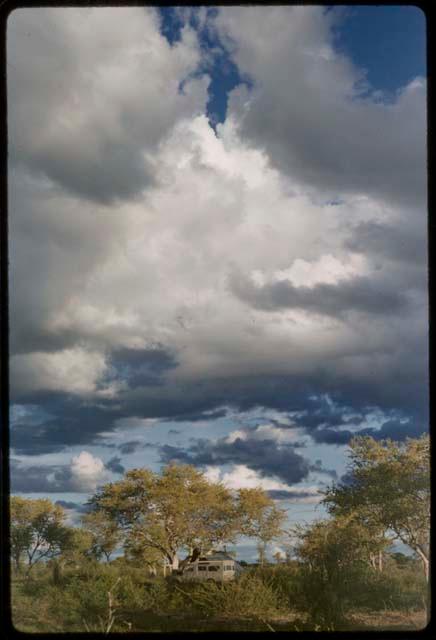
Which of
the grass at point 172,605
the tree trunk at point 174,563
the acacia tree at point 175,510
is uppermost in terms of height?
the acacia tree at point 175,510

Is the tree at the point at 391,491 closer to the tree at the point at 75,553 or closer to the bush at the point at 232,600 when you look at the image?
the bush at the point at 232,600

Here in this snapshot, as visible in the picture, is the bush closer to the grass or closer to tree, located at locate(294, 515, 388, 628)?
the grass

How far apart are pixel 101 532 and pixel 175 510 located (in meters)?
0.36

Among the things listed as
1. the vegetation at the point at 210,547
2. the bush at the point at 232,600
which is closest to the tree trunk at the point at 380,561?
the vegetation at the point at 210,547

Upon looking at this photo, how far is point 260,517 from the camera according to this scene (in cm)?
320

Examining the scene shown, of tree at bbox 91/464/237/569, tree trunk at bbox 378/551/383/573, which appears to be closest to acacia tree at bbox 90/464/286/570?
tree at bbox 91/464/237/569

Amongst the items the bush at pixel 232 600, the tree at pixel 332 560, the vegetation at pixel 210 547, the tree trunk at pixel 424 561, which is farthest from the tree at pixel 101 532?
the tree trunk at pixel 424 561

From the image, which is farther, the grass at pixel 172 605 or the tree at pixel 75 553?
the tree at pixel 75 553

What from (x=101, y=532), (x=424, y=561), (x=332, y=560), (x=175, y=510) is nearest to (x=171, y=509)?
(x=175, y=510)

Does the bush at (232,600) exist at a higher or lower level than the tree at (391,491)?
lower

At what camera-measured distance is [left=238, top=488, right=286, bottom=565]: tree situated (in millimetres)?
3166

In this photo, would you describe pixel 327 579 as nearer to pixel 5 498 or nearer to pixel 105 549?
pixel 105 549

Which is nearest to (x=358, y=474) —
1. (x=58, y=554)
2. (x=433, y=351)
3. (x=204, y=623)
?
(x=433, y=351)

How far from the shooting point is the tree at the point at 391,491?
10.4ft
